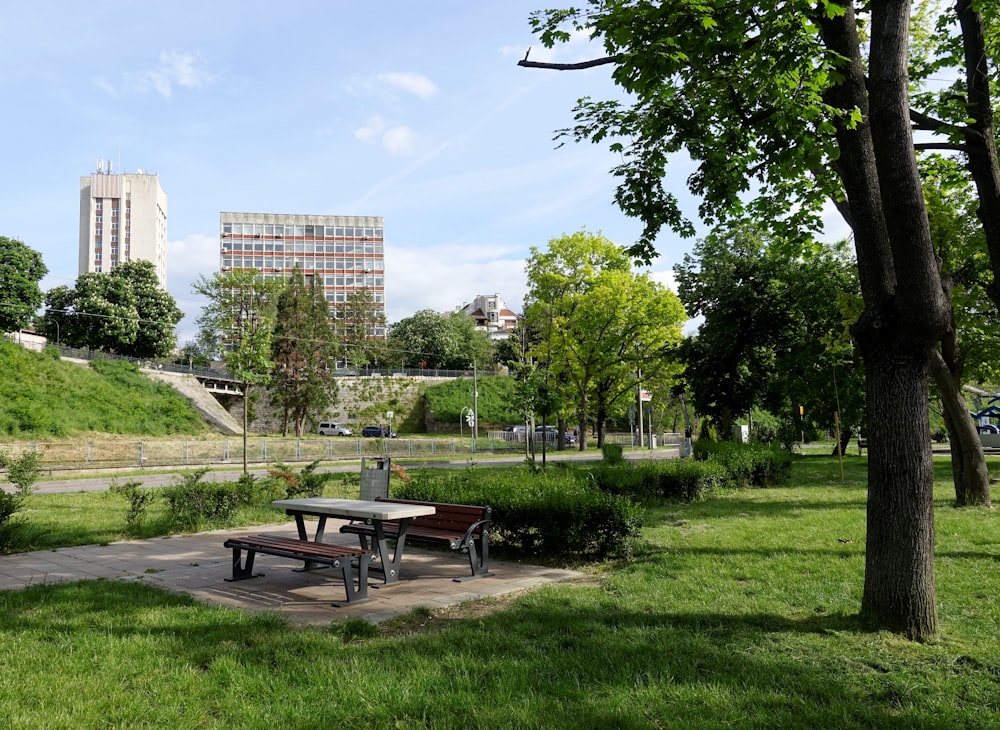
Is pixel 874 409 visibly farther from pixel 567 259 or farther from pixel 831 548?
pixel 567 259

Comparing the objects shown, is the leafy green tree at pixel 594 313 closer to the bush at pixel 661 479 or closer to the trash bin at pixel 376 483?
the bush at pixel 661 479

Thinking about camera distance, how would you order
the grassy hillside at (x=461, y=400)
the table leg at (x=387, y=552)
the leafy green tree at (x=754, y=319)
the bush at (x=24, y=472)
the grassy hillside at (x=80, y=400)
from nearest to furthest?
the table leg at (x=387, y=552)
the bush at (x=24, y=472)
the leafy green tree at (x=754, y=319)
the grassy hillside at (x=80, y=400)
the grassy hillside at (x=461, y=400)

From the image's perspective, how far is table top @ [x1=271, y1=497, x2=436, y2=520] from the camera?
6.91 metres

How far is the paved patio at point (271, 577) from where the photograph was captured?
6.43 m

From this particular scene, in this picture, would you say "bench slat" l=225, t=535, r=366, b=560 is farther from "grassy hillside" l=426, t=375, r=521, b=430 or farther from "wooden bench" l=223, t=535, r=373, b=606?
"grassy hillside" l=426, t=375, r=521, b=430

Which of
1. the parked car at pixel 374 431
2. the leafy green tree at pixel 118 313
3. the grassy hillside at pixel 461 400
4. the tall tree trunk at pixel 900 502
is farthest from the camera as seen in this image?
the grassy hillside at pixel 461 400

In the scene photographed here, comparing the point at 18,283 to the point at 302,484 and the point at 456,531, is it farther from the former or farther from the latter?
the point at 456,531

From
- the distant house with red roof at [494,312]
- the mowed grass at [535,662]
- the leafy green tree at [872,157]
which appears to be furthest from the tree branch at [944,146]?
the distant house with red roof at [494,312]

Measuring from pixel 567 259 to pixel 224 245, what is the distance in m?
91.0

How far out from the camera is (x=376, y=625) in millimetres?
5664

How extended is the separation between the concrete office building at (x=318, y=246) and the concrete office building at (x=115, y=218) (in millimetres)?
32050

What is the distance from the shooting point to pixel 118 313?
2293 inches

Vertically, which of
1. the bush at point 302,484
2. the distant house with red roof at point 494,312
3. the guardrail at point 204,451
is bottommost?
the guardrail at point 204,451

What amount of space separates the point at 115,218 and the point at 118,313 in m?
90.6
